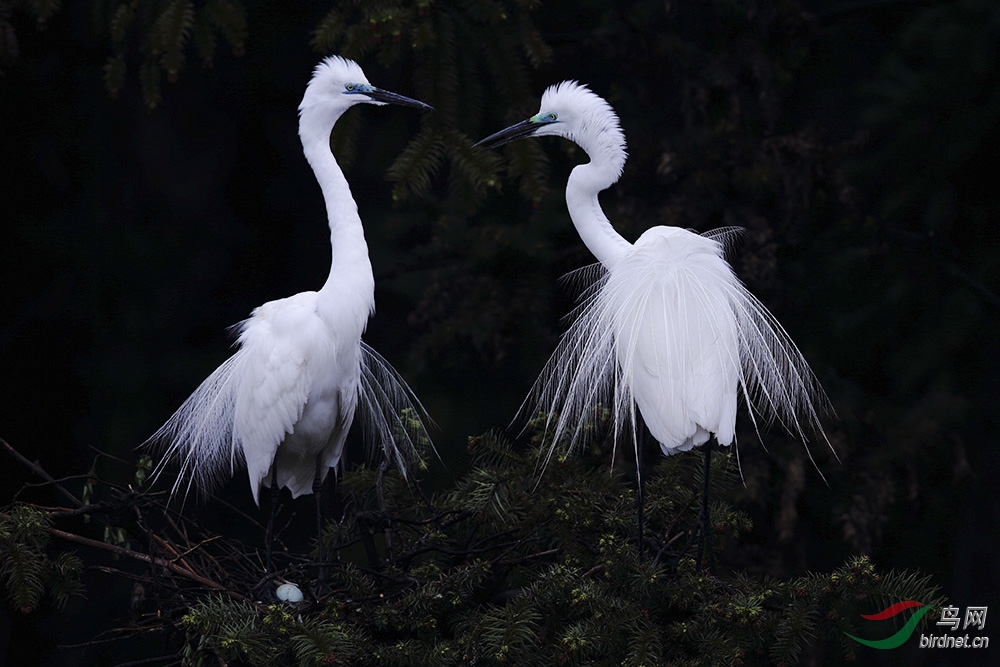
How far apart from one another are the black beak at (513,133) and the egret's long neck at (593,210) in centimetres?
16

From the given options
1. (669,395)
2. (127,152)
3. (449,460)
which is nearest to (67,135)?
(127,152)

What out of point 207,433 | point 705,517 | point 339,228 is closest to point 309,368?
point 339,228

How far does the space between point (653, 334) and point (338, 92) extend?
952 millimetres

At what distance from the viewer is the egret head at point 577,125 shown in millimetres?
2756

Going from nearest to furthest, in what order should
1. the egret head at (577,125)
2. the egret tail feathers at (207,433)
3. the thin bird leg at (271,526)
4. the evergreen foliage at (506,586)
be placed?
the evergreen foliage at (506,586) < the thin bird leg at (271,526) < the egret head at (577,125) < the egret tail feathers at (207,433)

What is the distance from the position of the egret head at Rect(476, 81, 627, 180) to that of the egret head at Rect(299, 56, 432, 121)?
0.28 meters

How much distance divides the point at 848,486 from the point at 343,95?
183cm

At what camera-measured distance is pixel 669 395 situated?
240 centimetres

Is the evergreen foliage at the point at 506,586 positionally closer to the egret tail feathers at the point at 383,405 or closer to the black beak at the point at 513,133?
the egret tail feathers at the point at 383,405

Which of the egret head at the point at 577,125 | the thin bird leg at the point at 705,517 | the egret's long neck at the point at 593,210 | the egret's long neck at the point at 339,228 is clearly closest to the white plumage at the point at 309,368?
the egret's long neck at the point at 339,228

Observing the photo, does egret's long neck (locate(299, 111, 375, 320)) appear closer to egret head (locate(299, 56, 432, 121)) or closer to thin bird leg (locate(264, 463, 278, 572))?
egret head (locate(299, 56, 432, 121))

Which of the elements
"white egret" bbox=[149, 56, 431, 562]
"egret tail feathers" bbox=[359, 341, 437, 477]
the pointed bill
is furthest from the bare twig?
the pointed bill

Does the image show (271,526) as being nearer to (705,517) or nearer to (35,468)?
(35,468)

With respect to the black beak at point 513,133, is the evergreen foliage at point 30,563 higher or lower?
lower
